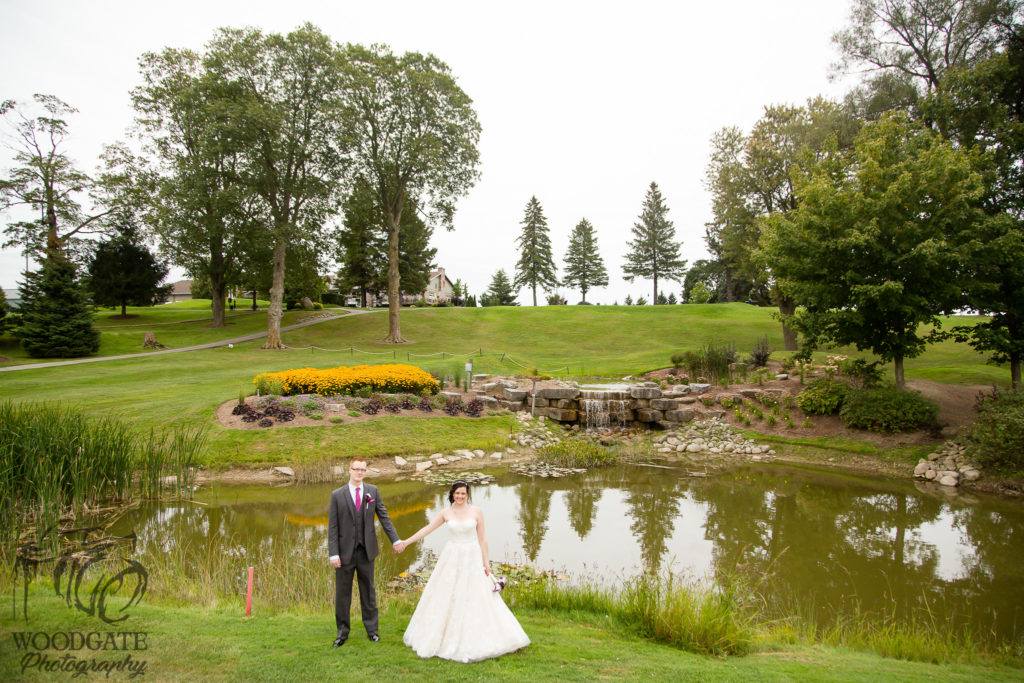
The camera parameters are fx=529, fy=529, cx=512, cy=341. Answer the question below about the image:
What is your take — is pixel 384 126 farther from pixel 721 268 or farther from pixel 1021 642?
pixel 721 268

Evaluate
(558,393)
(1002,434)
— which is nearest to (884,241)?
(1002,434)

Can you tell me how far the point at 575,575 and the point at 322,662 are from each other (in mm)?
4129

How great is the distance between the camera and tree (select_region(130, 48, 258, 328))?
27781 millimetres

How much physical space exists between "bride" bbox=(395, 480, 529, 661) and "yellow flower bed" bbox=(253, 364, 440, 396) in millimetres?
12337

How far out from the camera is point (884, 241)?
15.7m

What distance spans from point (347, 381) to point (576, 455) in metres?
7.49

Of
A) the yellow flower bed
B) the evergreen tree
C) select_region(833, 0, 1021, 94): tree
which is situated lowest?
the yellow flower bed

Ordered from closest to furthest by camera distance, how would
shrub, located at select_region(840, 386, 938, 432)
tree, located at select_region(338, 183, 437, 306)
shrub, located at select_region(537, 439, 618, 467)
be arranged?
shrub, located at select_region(537, 439, 618, 467), shrub, located at select_region(840, 386, 938, 432), tree, located at select_region(338, 183, 437, 306)

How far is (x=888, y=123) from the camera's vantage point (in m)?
16.2

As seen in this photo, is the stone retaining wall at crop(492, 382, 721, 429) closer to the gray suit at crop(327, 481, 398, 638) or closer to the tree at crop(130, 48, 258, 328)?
the gray suit at crop(327, 481, 398, 638)

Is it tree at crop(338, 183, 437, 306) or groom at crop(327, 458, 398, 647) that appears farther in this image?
tree at crop(338, 183, 437, 306)

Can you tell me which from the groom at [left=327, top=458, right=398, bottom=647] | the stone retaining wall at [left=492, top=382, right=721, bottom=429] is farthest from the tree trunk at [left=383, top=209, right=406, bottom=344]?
the groom at [left=327, top=458, right=398, bottom=647]

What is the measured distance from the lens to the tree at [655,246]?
6344cm

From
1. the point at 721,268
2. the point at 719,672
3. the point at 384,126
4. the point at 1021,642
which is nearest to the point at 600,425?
the point at 1021,642
